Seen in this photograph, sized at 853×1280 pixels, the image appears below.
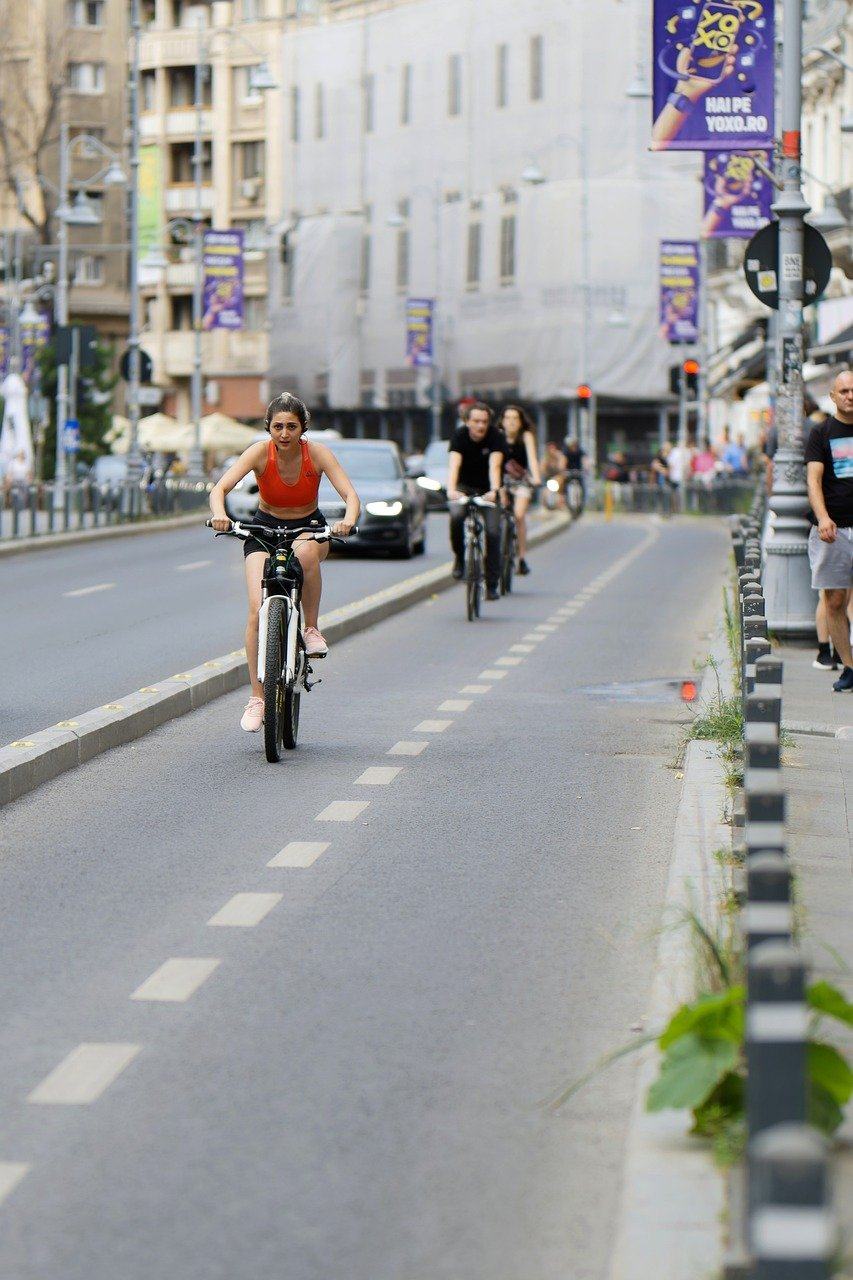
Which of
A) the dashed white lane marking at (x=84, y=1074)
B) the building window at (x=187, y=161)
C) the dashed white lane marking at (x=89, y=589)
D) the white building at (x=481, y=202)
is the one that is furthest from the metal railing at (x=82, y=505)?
the building window at (x=187, y=161)

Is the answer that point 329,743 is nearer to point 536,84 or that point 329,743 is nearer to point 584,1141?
point 584,1141

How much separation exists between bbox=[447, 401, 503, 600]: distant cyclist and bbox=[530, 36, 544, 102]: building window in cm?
5417

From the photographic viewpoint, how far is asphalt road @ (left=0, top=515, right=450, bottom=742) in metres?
15.5

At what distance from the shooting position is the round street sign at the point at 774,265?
1869 cm

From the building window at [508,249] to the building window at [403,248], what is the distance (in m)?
6.42

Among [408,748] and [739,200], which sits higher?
[739,200]

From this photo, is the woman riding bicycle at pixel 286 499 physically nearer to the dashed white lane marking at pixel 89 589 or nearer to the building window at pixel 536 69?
the dashed white lane marking at pixel 89 589

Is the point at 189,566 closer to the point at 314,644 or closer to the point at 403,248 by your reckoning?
the point at 314,644

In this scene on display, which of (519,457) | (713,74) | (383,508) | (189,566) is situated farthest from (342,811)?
(383,508)

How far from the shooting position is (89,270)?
101188 millimetres

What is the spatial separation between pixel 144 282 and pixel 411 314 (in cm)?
2755

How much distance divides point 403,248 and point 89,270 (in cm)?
2105

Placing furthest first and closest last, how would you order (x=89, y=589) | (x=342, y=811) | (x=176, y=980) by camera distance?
(x=89, y=589) < (x=342, y=811) < (x=176, y=980)

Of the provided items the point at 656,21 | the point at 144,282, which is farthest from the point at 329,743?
the point at 144,282
